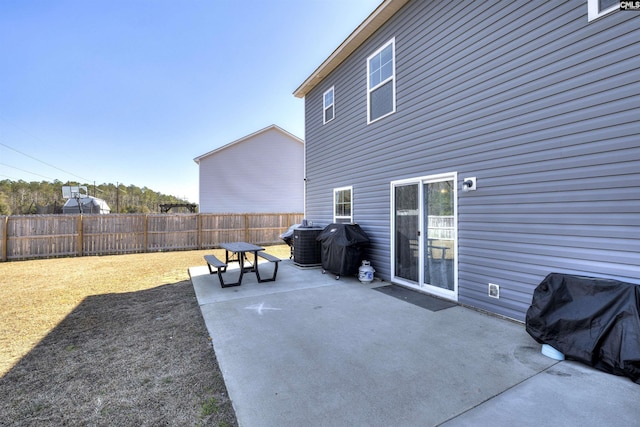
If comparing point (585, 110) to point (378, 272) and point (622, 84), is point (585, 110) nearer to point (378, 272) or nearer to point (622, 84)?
point (622, 84)

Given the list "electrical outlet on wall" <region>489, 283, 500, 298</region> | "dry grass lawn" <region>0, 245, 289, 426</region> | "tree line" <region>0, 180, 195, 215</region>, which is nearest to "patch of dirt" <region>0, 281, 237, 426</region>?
"dry grass lawn" <region>0, 245, 289, 426</region>

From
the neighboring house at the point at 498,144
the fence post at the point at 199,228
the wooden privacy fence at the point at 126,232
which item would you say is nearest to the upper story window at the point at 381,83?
the neighboring house at the point at 498,144

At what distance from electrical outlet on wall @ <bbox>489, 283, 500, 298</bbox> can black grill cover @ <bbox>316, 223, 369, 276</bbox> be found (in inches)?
99.0

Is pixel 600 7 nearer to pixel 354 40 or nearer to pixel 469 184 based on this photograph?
pixel 469 184

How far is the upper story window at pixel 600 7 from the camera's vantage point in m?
2.62

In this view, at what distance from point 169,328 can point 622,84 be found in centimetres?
555

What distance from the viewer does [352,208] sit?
6.75 m

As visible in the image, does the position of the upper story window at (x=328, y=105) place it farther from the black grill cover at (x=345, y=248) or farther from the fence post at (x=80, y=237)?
the fence post at (x=80, y=237)

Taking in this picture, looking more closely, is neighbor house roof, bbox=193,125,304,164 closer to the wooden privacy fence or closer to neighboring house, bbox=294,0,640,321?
the wooden privacy fence

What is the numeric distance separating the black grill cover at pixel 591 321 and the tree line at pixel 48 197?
26384 mm

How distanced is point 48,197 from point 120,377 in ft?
146

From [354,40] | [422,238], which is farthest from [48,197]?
[422,238]

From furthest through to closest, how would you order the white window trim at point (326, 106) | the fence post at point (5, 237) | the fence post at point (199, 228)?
1. the fence post at point (199, 228)
2. the fence post at point (5, 237)
3. the white window trim at point (326, 106)

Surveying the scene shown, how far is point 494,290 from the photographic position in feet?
11.9
